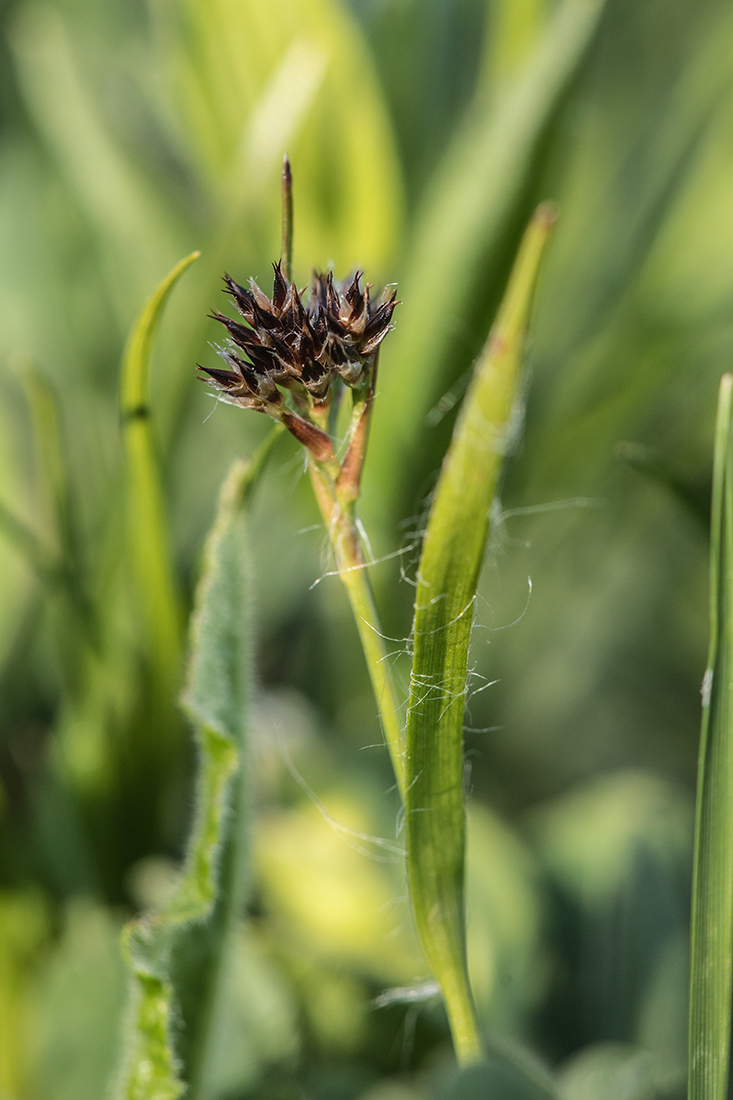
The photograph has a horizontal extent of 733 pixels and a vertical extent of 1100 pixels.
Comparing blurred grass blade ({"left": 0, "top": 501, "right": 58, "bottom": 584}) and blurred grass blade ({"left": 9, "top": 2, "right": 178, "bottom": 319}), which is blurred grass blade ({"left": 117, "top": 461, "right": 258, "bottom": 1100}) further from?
blurred grass blade ({"left": 9, "top": 2, "right": 178, "bottom": 319})

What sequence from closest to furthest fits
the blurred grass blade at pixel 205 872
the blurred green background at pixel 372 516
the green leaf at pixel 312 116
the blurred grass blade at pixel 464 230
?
the blurred grass blade at pixel 205 872 < the blurred green background at pixel 372 516 < the blurred grass blade at pixel 464 230 < the green leaf at pixel 312 116

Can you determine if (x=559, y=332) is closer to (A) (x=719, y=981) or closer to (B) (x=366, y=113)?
(B) (x=366, y=113)

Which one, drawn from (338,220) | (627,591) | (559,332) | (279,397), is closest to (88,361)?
(338,220)

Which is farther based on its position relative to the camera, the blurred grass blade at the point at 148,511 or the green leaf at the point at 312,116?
the green leaf at the point at 312,116

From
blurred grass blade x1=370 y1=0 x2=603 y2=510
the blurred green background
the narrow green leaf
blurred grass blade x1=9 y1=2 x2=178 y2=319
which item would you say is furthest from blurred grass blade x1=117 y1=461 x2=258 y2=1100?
blurred grass blade x1=9 y1=2 x2=178 y2=319

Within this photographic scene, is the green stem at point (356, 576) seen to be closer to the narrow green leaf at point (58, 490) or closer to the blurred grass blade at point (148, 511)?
the blurred grass blade at point (148, 511)

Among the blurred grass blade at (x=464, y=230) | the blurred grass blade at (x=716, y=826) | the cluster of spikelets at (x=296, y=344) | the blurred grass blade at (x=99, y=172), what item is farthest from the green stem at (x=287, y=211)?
the blurred grass blade at (x=99, y=172)

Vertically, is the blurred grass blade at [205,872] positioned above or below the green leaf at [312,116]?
below
